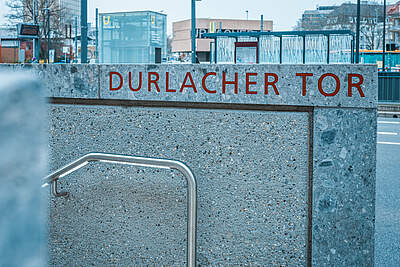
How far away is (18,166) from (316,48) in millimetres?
12939

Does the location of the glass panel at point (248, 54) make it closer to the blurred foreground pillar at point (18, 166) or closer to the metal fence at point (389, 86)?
the metal fence at point (389, 86)

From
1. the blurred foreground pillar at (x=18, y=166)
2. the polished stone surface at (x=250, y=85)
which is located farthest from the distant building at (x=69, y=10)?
the blurred foreground pillar at (x=18, y=166)

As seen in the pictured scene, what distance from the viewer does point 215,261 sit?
10.7 feet

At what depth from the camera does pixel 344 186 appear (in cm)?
296

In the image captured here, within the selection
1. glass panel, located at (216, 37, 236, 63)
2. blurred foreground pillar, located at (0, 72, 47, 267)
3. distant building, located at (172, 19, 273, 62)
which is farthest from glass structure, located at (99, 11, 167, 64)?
distant building, located at (172, 19, 273, 62)

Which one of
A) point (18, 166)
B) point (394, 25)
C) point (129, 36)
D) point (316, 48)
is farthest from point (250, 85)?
point (394, 25)

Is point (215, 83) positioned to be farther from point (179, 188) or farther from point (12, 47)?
point (12, 47)

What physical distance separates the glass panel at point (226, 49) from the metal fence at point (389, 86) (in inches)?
397

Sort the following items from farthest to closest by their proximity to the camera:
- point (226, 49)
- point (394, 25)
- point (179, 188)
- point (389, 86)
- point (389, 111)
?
point (394, 25)
point (389, 86)
point (389, 111)
point (226, 49)
point (179, 188)

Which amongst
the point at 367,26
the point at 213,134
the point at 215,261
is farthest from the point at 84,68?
the point at 367,26

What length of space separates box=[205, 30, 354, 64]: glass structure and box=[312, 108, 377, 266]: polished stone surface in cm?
1000

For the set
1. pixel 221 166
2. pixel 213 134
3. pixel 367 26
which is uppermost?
pixel 367 26

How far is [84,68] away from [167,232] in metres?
1.28

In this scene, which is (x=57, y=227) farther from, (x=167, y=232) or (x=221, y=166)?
(x=221, y=166)
